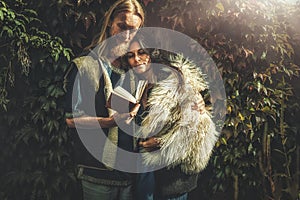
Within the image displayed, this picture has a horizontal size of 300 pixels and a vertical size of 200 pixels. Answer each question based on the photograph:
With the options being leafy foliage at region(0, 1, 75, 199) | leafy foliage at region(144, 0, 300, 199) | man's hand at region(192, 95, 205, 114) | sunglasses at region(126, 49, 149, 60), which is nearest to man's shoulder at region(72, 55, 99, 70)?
leafy foliage at region(0, 1, 75, 199)

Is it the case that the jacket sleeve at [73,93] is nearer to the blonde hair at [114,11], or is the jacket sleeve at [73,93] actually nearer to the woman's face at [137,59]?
the blonde hair at [114,11]

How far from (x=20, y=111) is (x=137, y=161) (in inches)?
37.5

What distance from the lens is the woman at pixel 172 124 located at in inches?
114

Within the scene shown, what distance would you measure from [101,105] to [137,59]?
1.37ft

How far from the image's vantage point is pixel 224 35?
122 inches

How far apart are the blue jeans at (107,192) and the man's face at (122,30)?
931 millimetres

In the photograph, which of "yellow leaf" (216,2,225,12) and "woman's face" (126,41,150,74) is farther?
"yellow leaf" (216,2,225,12)

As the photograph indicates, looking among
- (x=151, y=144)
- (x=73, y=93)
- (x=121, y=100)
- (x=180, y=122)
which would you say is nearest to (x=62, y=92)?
(x=73, y=93)

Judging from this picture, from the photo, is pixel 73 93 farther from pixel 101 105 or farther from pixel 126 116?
pixel 126 116

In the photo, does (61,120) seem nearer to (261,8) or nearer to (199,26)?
(199,26)

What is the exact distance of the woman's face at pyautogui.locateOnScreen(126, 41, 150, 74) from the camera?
2.88 metres

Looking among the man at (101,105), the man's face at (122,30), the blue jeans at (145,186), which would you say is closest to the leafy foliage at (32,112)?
the man at (101,105)

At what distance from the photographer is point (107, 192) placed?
2.83 meters

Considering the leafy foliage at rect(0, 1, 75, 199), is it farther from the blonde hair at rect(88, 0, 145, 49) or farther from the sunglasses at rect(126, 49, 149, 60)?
the sunglasses at rect(126, 49, 149, 60)
